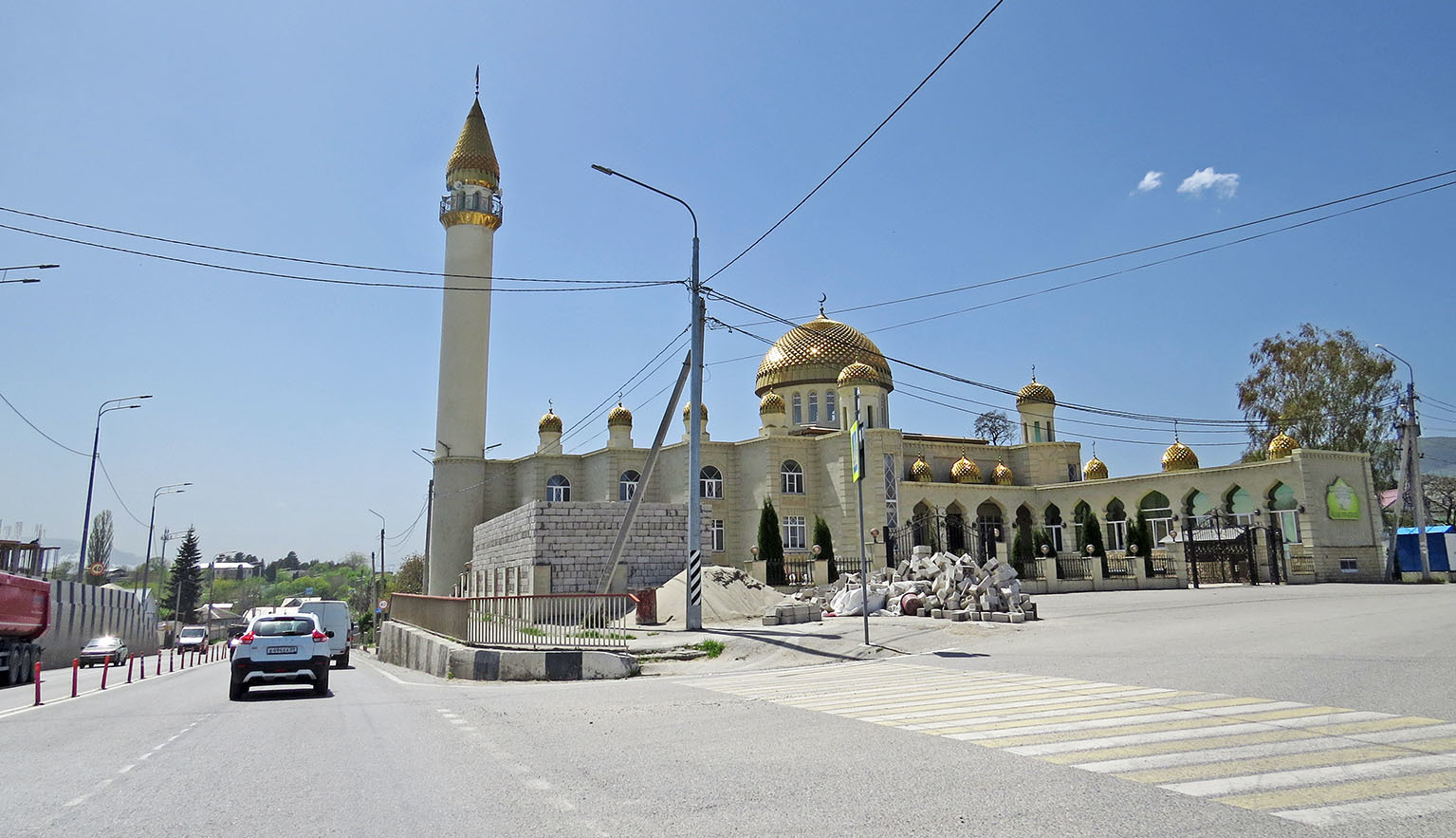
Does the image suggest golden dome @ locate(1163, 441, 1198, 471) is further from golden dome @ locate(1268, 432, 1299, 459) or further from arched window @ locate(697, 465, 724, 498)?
arched window @ locate(697, 465, 724, 498)

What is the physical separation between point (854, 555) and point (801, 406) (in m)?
11.7

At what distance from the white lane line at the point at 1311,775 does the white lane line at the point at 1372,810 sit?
45cm

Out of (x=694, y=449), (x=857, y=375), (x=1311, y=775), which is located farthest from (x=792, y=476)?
(x=1311, y=775)

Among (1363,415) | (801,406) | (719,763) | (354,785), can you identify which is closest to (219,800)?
(354,785)

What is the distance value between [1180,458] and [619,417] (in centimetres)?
2803

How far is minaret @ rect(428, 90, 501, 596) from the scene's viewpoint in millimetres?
46031

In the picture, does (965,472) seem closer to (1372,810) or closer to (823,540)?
(823,540)

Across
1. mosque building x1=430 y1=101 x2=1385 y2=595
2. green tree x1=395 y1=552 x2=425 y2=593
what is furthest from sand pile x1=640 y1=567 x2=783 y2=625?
green tree x1=395 y1=552 x2=425 y2=593

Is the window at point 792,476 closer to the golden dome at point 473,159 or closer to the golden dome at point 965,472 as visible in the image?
the golden dome at point 965,472

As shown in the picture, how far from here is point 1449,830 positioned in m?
4.47

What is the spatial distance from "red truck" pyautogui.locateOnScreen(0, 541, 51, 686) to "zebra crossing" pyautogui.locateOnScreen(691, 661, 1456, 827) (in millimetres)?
19479

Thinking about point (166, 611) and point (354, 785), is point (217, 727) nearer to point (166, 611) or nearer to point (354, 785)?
point (354, 785)

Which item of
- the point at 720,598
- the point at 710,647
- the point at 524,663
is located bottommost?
the point at 524,663

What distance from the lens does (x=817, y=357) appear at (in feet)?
166
